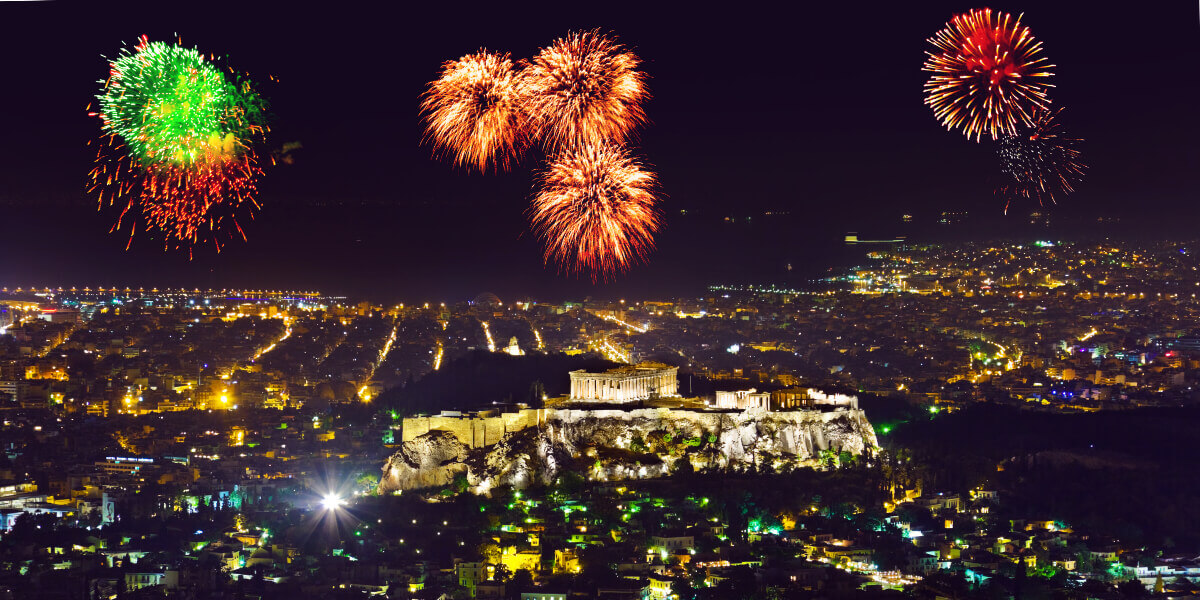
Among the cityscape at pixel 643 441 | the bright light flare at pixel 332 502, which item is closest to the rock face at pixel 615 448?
the cityscape at pixel 643 441

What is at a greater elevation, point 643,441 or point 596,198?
point 596,198

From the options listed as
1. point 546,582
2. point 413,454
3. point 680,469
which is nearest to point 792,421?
point 680,469

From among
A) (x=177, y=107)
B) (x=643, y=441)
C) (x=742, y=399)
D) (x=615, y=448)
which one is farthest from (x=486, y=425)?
(x=177, y=107)

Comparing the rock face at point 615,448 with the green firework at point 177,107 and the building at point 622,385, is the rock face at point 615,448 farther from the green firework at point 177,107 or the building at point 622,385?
the green firework at point 177,107

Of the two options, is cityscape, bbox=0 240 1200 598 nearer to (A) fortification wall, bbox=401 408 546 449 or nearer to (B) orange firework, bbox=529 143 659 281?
(A) fortification wall, bbox=401 408 546 449

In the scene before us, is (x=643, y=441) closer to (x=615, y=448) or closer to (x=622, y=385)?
(x=615, y=448)

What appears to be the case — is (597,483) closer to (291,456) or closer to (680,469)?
(680,469)
